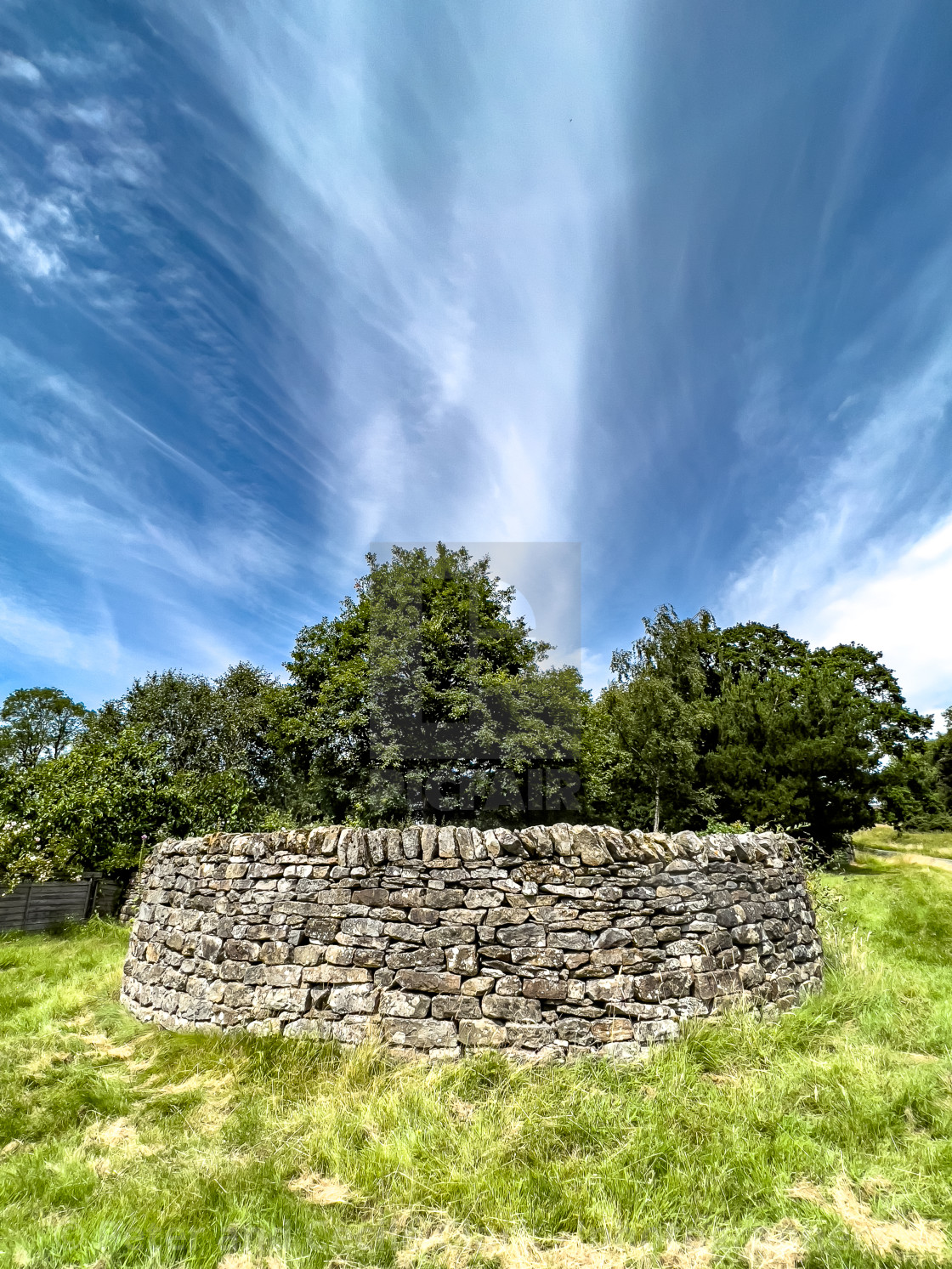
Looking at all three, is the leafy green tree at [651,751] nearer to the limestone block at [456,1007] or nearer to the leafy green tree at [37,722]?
the limestone block at [456,1007]

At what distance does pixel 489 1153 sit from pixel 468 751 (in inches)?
648

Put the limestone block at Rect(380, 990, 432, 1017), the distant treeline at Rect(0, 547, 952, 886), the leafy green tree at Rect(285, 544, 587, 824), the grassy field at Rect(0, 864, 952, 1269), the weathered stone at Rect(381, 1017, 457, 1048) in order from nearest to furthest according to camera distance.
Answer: the grassy field at Rect(0, 864, 952, 1269)
the weathered stone at Rect(381, 1017, 457, 1048)
the limestone block at Rect(380, 990, 432, 1017)
the distant treeline at Rect(0, 547, 952, 886)
the leafy green tree at Rect(285, 544, 587, 824)

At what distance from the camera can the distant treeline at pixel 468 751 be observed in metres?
18.4

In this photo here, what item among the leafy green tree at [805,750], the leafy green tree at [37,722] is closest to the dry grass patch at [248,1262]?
the leafy green tree at [805,750]

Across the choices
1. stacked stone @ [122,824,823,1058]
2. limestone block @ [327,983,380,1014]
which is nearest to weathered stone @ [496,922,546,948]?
stacked stone @ [122,824,823,1058]

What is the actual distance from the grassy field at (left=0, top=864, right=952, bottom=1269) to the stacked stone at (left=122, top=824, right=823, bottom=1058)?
0.30 m

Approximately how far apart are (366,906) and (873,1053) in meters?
4.54

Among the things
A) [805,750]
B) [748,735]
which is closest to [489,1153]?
[805,750]

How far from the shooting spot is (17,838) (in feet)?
51.9

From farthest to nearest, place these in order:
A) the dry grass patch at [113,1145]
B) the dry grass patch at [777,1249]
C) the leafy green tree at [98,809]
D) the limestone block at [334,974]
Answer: the leafy green tree at [98,809] < the limestone block at [334,974] < the dry grass patch at [113,1145] < the dry grass patch at [777,1249]

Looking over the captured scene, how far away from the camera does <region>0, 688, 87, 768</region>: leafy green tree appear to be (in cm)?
3434

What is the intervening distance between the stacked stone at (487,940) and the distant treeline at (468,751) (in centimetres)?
1198

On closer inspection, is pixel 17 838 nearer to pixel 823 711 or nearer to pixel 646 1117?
pixel 646 1117

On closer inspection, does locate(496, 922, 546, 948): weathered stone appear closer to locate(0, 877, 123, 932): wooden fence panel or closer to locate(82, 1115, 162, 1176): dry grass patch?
locate(82, 1115, 162, 1176): dry grass patch
